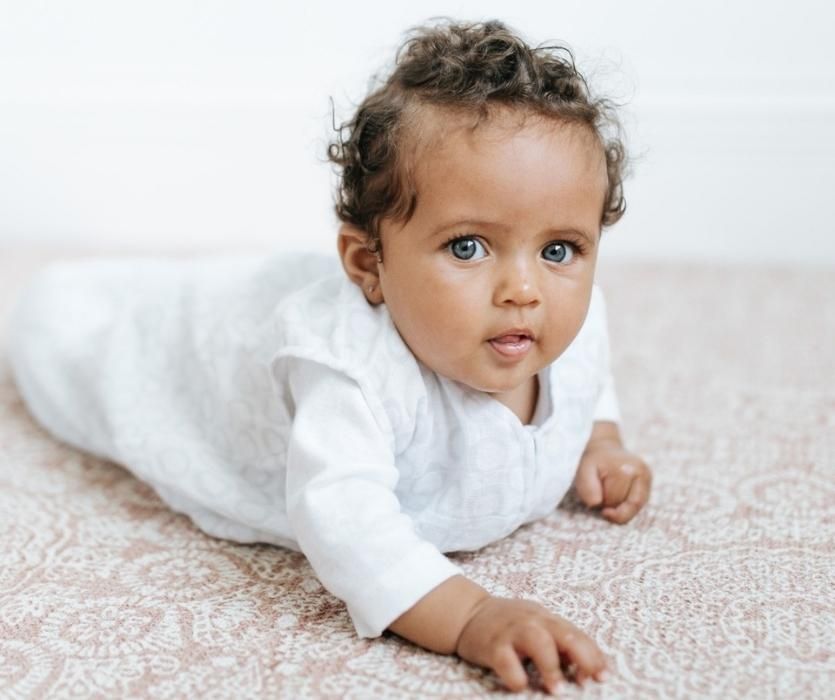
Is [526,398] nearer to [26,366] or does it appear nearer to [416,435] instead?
[416,435]

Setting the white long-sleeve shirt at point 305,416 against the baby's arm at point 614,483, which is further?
the baby's arm at point 614,483

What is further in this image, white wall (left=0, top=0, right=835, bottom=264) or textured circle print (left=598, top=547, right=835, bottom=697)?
white wall (left=0, top=0, right=835, bottom=264)

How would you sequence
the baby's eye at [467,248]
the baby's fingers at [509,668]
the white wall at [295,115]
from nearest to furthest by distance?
the baby's fingers at [509,668] < the baby's eye at [467,248] < the white wall at [295,115]

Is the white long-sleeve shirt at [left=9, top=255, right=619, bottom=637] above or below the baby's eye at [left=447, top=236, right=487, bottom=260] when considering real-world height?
below

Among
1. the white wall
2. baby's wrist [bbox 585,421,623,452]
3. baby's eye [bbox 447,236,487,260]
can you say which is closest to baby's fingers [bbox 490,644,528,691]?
baby's eye [bbox 447,236,487,260]

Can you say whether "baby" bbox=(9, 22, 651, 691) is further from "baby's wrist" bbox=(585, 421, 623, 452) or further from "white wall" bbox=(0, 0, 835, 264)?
"white wall" bbox=(0, 0, 835, 264)

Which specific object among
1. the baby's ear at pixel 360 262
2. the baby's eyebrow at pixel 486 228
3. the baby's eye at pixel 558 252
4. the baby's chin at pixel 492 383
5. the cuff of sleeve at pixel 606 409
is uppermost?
the baby's eyebrow at pixel 486 228

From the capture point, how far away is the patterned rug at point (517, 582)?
2.70 ft

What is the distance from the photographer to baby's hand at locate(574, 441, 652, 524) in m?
1.10

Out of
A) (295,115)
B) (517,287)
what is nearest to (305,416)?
(517,287)

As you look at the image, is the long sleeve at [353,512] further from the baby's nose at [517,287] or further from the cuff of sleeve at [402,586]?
the baby's nose at [517,287]

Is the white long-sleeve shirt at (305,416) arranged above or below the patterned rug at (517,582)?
above

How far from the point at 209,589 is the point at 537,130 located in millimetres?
478

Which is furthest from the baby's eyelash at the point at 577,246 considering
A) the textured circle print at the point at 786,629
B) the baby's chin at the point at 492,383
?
the textured circle print at the point at 786,629
